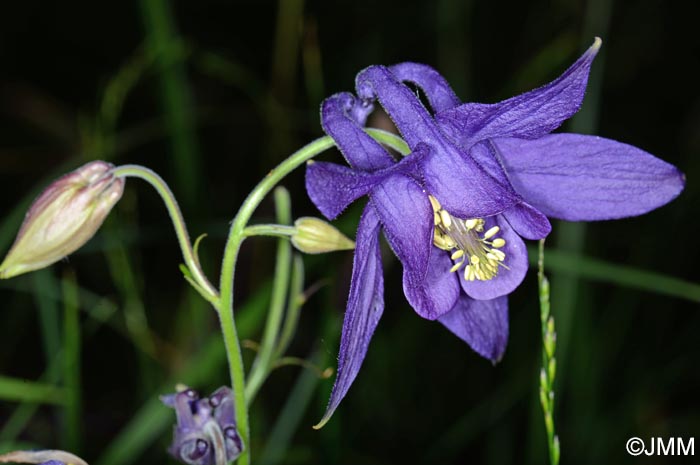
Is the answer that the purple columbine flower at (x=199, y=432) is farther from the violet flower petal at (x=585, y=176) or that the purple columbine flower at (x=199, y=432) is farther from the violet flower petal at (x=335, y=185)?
the violet flower petal at (x=585, y=176)

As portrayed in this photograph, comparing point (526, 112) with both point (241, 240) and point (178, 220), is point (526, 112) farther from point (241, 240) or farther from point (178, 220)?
point (178, 220)

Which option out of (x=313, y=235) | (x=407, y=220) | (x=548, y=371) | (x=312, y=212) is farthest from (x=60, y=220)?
(x=312, y=212)

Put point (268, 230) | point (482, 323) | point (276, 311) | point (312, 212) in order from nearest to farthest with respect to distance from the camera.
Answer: point (268, 230), point (482, 323), point (276, 311), point (312, 212)

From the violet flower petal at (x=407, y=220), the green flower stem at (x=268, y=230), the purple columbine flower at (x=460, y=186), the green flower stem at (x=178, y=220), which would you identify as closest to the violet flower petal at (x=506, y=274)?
the purple columbine flower at (x=460, y=186)

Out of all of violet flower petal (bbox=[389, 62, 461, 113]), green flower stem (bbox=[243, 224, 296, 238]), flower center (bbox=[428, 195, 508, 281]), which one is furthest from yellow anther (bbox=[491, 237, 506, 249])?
green flower stem (bbox=[243, 224, 296, 238])

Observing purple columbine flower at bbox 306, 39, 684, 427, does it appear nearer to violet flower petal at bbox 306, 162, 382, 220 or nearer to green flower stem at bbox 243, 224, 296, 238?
violet flower petal at bbox 306, 162, 382, 220

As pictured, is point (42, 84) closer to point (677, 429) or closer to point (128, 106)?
point (128, 106)

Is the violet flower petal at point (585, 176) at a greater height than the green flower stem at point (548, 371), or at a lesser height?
greater
